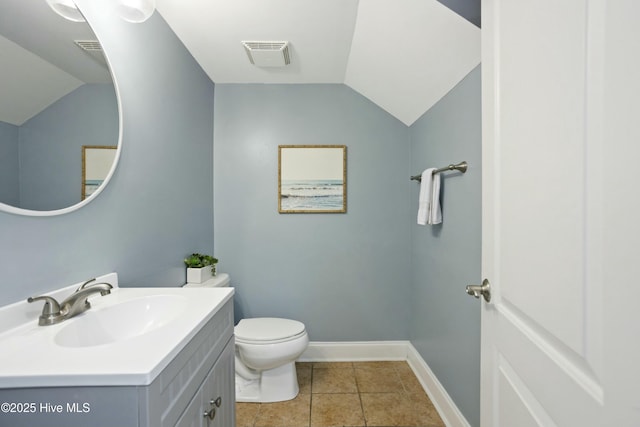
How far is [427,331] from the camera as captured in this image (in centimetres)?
191

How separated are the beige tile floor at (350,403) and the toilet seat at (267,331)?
1.42ft

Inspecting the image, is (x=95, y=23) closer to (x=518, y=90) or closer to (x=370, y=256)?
(x=518, y=90)

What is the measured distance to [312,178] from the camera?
2.25 meters

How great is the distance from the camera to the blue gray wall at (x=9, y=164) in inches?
29.8

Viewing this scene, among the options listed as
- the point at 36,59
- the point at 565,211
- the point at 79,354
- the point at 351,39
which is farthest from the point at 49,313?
the point at 351,39

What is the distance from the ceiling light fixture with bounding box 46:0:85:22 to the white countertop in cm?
94

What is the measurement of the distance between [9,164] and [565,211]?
1.37 metres

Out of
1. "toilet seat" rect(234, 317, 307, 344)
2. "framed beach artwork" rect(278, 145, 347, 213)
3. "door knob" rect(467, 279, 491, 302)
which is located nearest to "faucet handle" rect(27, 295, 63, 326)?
"toilet seat" rect(234, 317, 307, 344)

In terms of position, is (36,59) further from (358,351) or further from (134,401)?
(358,351)

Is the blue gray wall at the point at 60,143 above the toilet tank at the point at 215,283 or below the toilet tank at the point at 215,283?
above

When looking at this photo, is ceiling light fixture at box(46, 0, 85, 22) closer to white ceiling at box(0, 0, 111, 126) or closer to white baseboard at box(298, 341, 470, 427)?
white ceiling at box(0, 0, 111, 126)

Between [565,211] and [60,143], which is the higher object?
[60,143]

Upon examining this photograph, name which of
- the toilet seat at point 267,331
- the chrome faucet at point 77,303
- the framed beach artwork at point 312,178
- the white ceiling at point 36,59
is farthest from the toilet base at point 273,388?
the white ceiling at point 36,59

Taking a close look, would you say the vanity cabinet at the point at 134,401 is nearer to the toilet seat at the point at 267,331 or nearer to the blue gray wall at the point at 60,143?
the blue gray wall at the point at 60,143
